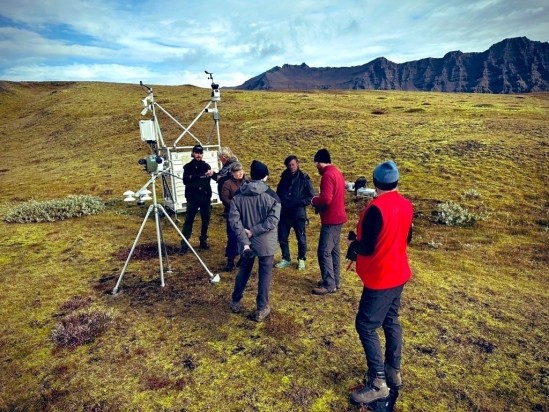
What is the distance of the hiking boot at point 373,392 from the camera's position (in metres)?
4.93

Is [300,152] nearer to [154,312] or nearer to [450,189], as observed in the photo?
[450,189]

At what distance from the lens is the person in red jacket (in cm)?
791

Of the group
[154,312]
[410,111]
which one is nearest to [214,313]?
[154,312]

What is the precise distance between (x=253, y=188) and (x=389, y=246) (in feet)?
9.17

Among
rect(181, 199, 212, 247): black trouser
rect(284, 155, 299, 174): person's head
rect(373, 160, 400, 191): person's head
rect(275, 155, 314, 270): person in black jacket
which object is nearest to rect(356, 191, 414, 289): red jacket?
rect(373, 160, 400, 191): person's head

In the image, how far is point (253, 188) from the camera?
6660mm

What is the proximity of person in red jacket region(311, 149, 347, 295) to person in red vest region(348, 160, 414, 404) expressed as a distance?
2923mm

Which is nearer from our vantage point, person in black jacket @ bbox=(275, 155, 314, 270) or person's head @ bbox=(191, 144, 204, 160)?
person in black jacket @ bbox=(275, 155, 314, 270)

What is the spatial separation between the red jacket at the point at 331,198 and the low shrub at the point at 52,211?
11.9 metres

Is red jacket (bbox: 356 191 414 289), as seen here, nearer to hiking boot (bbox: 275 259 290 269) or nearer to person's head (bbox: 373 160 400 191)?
person's head (bbox: 373 160 400 191)

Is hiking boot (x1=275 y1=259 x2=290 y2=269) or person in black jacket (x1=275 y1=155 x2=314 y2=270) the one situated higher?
person in black jacket (x1=275 y1=155 x2=314 y2=270)

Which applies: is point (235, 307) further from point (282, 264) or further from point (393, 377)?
point (393, 377)

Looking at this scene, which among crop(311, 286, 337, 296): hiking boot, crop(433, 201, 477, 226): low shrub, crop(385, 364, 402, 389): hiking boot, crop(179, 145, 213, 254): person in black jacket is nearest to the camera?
crop(385, 364, 402, 389): hiking boot

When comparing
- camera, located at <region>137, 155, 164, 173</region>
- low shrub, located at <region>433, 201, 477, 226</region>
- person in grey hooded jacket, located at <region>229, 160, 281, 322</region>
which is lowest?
low shrub, located at <region>433, 201, 477, 226</region>
